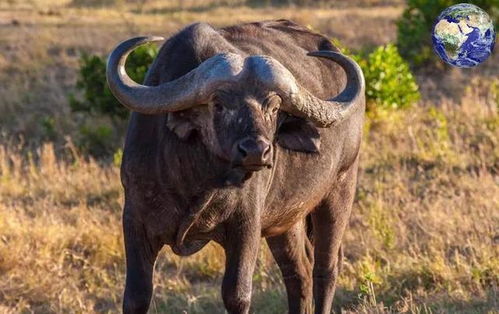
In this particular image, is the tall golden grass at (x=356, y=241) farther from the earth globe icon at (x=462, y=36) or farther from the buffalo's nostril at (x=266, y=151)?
the buffalo's nostril at (x=266, y=151)

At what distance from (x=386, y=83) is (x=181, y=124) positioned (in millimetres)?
7922

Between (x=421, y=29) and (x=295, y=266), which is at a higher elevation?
(x=295, y=266)

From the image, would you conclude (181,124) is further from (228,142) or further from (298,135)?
(298,135)

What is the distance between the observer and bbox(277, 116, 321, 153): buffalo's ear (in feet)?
19.3

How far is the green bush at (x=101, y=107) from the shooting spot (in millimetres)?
13438

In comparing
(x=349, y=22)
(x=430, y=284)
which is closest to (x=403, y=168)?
(x=430, y=284)

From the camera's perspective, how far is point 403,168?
1138 centimetres

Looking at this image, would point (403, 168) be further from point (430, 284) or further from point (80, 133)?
point (80, 133)

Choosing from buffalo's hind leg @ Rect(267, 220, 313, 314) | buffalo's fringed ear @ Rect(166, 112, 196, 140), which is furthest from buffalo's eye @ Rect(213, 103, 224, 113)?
buffalo's hind leg @ Rect(267, 220, 313, 314)

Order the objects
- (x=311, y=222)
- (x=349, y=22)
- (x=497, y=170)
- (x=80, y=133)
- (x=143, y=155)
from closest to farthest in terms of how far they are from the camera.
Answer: (x=143, y=155) < (x=311, y=222) < (x=497, y=170) < (x=80, y=133) < (x=349, y=22)

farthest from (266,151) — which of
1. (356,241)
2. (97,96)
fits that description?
(97,96)

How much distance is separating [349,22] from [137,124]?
688 inches

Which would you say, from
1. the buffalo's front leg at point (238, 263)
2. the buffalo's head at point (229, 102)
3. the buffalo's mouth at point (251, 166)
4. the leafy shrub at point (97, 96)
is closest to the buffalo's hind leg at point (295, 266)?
the buffalo's front leg at point (238, 263)

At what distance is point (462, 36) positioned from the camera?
7000mm
